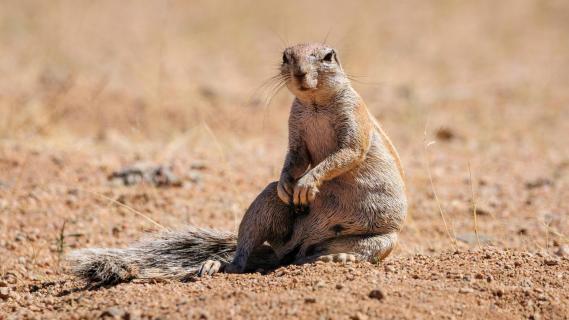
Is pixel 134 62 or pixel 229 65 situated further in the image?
pixel 229 65

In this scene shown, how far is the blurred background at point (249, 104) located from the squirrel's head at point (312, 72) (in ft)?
2.71

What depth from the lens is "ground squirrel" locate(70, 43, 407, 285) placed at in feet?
15.8

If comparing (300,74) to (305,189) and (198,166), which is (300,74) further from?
(198,166)

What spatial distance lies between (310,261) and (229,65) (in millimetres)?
11391

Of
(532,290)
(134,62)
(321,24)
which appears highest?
(321,24)

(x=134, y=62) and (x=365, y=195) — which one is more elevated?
(x=134, y=62)

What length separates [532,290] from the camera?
4.37 metres

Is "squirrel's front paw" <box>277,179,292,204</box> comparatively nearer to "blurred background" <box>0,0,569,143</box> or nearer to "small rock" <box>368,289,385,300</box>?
"small rock" <box>368,289,385,300</box>

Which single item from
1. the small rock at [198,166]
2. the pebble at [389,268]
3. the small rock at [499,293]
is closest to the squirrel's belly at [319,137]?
the pebble at [389,268]

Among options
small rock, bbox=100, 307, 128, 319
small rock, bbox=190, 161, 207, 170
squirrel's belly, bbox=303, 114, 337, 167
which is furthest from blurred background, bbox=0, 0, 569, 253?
small rock, bbox=100, 307, 128, 319

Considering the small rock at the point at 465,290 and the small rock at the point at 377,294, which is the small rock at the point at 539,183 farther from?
the small rock at the point at 377,294

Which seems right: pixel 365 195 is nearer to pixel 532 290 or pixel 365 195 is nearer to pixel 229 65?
pixel 532 290

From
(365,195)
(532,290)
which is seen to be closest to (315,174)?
(365,195)

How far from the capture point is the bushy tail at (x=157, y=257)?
15.5 feet
